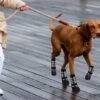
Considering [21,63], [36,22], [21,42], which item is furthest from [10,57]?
[36,22]

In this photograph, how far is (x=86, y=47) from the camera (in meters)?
4.71

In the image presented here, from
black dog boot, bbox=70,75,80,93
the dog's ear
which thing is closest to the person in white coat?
the dog's ear

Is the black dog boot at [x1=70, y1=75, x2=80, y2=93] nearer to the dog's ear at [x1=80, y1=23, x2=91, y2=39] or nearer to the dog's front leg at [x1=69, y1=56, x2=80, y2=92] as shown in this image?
the dog's front leg at [x1=69, y1=56, x2=80, y2=92]

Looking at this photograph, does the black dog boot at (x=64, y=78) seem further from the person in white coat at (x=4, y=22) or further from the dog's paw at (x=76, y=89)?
the person in white coat at (x=4, y=22)

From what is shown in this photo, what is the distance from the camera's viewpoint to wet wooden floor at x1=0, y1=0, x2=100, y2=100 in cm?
488

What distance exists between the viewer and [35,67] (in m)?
5.95

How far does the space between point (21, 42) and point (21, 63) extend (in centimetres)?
139

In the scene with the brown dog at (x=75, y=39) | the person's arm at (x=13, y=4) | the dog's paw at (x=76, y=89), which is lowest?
the dog's paw at (x=76, y=89)

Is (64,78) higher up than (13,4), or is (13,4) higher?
(13,4)

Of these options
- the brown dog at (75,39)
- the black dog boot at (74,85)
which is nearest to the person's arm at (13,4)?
the brown dog at (75,39)

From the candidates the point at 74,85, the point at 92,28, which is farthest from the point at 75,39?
the point at 74,85

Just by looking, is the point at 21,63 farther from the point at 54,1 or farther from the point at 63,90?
the point at 54,1

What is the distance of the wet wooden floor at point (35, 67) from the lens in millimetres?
4875

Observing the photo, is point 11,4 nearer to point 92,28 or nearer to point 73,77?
point 92,28
